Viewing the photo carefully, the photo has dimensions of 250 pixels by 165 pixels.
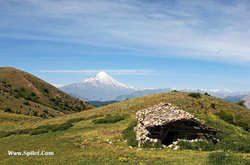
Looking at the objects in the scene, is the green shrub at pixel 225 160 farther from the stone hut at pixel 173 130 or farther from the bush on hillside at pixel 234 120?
the bush on hillside at pixel 234 120

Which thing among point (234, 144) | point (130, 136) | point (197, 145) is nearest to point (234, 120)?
point (234, 144)

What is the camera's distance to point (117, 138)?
138 feet

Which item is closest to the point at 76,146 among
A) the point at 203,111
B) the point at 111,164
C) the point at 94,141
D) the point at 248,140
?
the point at 94,141

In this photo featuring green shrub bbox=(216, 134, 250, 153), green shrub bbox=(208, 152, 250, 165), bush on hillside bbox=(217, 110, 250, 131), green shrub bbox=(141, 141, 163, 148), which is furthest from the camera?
bush on hillside bbox=(217, 110, 250, 131)

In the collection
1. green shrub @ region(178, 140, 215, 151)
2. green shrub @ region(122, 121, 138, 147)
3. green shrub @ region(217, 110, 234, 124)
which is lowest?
green shrub @ region(178, 140, 215, 151)

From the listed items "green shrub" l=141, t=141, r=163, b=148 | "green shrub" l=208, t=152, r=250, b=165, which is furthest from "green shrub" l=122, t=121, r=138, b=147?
"green shrub" l=208, t=152, r=250, b=165

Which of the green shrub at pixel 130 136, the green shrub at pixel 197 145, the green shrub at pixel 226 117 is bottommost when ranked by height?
the green shrub at pixel 197 145

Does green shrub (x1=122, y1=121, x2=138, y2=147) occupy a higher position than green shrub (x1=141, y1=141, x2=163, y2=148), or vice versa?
green shrub (x1=122, y1=121, x2=138, y2=147)

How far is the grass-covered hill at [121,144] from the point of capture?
29.6m

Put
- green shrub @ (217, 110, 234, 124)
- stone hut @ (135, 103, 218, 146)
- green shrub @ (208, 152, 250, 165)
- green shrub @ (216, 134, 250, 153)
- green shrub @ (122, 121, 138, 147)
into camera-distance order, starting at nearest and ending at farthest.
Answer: green shrub @ (208, 152, 250, 165)
green shrub @ (216, 134, 250, 153)
green shrub @ (122, 121, 138, 147)
stone hut @ (135, 103, 218, 146)
green shrub @ (217, 110, 234, 124)

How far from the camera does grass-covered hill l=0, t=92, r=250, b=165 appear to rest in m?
29.6

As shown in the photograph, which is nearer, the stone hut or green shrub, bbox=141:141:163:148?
green shrub, bbox=141:141:163:148

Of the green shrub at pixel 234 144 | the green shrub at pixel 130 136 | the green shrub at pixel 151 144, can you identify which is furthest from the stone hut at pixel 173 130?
the green shrub at pixel 234 144

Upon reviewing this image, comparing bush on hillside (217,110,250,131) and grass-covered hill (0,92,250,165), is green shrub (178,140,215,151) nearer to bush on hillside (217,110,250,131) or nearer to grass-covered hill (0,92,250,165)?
grass-covered hill (0,92,250,165)
